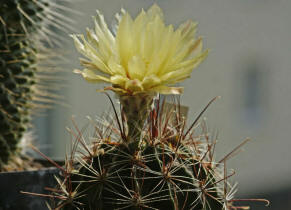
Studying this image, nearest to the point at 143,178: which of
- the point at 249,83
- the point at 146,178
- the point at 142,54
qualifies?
the point at 146,178

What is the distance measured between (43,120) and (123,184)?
8.89ft

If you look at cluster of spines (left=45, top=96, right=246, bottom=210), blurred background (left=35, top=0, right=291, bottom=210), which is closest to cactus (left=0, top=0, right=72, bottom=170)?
cluster of spines (left=45, top=96, right=246, bottom=210)

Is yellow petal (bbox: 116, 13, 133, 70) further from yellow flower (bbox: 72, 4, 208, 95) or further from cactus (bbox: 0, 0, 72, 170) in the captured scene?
cactus (bbox: 0, 0, 72, 170)

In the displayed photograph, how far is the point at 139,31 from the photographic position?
1.55 ft

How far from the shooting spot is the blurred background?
4.11 meters

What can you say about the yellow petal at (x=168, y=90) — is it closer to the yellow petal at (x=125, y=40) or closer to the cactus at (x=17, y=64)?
the yellow petal at (x=125, y=40)

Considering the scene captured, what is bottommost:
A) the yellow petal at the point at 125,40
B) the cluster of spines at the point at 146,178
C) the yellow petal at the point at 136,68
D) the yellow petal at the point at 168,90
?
the cluster of spines at the point at 146,178

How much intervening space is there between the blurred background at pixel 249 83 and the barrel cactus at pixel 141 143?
3276 millimetres

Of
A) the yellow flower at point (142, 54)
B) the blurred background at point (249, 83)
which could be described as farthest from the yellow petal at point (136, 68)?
the blurred background at point (249, 83)

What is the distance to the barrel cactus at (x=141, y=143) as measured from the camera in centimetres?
45

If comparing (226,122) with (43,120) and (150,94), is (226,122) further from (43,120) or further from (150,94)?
(150,94)

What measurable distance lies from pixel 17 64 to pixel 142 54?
0.36m

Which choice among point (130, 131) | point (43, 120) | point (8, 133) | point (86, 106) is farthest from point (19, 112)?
point (86, 106)

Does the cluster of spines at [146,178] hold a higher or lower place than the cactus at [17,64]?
lower
